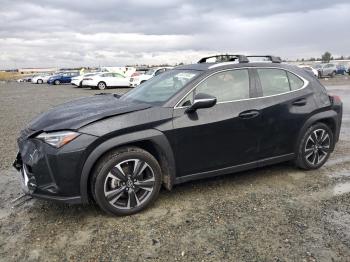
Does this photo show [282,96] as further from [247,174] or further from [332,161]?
[332,161]

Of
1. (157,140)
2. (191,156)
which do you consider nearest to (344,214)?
(191,156)

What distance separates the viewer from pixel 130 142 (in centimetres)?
387

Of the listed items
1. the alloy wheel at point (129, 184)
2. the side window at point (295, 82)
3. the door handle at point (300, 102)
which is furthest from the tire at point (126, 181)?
the side window at point (295, 82)

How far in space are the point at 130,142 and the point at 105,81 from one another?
81.6 feet

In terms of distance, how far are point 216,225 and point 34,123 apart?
238cm

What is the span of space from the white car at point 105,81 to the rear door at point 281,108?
2409cm

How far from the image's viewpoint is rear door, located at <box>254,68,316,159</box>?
469cm

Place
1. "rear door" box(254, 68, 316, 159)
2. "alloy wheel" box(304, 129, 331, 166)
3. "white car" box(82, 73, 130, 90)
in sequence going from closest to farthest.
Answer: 1. "rear door" box(254, 68, 316, 159)
2. "alloy wheel" box(304, 129, 331, 166)
3. "white car" box(82, 73, 130, 90)

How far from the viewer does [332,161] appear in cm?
586

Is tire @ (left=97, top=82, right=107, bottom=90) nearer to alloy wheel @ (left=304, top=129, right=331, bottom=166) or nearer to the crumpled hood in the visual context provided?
the crumpled hood

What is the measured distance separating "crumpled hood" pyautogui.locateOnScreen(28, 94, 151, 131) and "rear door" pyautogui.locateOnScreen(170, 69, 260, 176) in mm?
559

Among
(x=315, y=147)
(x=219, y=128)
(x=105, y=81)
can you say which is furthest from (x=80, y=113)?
(x=105, y=81)

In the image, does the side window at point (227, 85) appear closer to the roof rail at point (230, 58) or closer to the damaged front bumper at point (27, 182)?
the roof rail at point (230, 58)

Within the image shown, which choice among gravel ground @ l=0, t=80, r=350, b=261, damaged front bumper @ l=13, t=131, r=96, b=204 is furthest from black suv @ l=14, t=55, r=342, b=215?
gravel ground @ l=0, t=80, r=350, b=261
